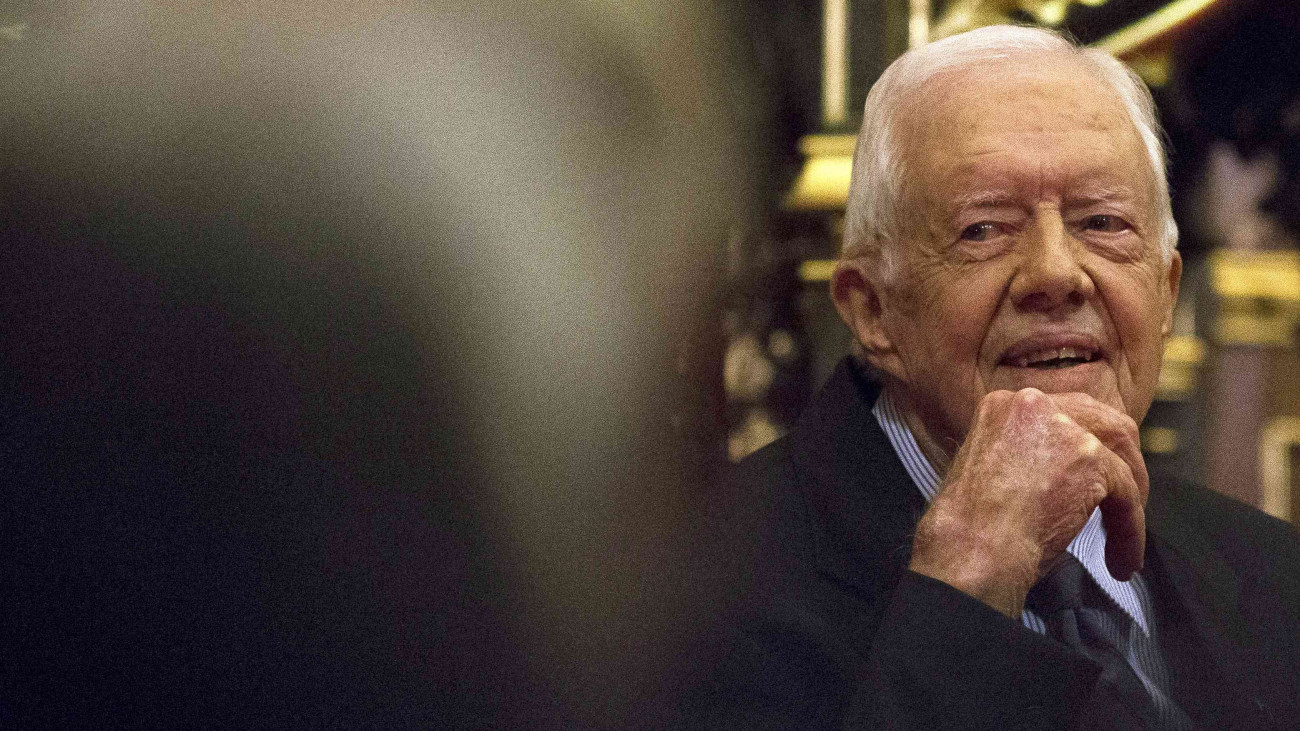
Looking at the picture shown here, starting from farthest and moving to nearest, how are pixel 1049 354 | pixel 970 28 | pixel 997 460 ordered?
pixel 970 28, pixel 1049 354, pixel 997 460

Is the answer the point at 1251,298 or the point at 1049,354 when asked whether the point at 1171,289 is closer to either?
the point at 1049,354

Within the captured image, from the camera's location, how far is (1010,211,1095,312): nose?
3.81 ft

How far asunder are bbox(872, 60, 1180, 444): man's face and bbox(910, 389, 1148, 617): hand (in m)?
0.07

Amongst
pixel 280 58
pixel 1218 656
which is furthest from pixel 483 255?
pixel 1218 656

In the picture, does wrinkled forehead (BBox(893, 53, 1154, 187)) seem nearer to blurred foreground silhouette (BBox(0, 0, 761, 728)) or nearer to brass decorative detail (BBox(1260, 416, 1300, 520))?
blurred foreground silhouette (BBox(0, 0, 761, 728))

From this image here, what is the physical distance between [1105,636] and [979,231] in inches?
18.5

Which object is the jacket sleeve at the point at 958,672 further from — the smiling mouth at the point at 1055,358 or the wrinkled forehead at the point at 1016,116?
the wrinkled forehead at the point at 1016,116

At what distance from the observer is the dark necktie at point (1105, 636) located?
119cm

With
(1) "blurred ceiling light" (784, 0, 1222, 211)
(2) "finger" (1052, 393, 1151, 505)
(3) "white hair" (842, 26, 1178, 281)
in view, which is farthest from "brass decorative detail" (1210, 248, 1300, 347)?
(2) "finger" (1052, 393, 1151, 505)

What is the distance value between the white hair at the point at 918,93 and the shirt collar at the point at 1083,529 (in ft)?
0.59

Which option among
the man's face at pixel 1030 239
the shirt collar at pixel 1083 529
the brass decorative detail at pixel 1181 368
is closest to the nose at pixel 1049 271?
the man's face at pixel 1030 239

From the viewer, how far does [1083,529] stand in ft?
4.07

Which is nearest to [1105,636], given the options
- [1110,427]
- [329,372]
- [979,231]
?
[1110,427]

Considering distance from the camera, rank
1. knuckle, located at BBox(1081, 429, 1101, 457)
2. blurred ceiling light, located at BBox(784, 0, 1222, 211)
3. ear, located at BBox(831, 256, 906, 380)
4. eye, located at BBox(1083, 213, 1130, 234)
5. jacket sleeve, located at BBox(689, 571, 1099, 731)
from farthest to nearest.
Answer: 1. blurred ceiling light, located at BBox(784, 0, 1222, 211)
2. ear, located at BBox(831, 256, 906, 380)
3. eye, located at BBox(1083, 213, 1130, 234)
4. knuckle, located at BBox(1081, 429, 1101, 457)
5. jacket sleeve, located at BBox(689, 571, 1099, 731)
